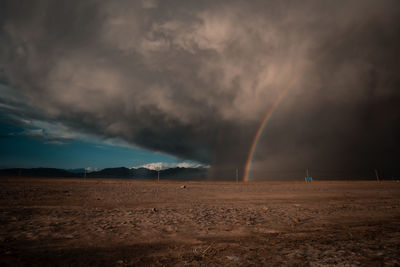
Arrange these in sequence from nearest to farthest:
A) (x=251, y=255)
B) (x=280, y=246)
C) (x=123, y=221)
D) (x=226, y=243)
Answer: (x=251, y=255) → (x=280, y=246) → (x=226, y=243) → (x=123, y=221)

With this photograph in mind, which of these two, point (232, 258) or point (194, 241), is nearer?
point (232, 258)

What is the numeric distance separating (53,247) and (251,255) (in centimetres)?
688

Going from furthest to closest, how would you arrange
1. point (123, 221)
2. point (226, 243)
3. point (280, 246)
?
point (123, 221) → point (226, 243) → point (280, 246)

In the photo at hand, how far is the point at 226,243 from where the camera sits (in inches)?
297

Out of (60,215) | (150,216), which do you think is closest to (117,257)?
(150,216)

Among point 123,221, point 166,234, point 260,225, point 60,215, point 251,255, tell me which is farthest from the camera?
point 60,215

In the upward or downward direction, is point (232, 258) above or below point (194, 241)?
above

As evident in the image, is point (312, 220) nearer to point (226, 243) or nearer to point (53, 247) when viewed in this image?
point (226, 243)

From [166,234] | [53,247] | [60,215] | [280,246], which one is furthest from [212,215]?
[60,215]

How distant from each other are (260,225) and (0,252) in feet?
34.2

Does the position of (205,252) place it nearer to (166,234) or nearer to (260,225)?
(166,234)

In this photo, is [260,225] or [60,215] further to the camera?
[60,215]

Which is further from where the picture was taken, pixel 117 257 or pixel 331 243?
pixel 331 243

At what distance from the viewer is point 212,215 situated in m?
13.1
